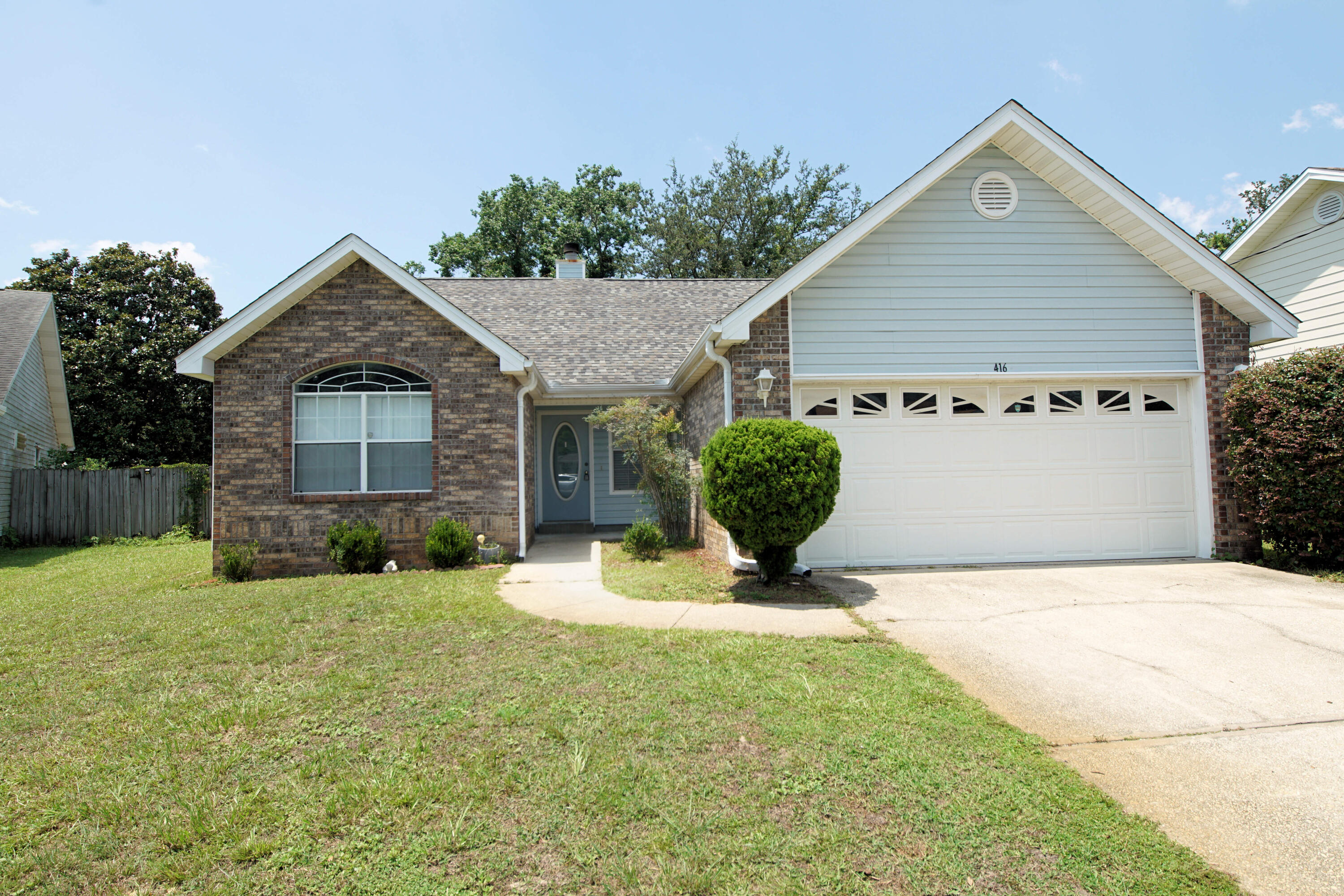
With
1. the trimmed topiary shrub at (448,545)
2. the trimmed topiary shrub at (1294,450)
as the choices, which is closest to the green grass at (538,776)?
the trimmed topiary shrub at (448,545)

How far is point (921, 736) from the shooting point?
3.64 metres

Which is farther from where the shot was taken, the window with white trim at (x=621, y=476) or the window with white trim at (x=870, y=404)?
the window with white trim at (x=621, y=476)

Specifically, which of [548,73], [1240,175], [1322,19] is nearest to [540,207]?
[548,73]

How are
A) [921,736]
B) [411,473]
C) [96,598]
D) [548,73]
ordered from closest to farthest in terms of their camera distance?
[921,736] → [96,598] → [411,473] → [548,73]

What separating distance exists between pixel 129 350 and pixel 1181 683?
29.7m

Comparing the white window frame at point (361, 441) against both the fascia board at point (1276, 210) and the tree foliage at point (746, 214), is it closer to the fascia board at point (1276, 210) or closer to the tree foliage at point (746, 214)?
the fascia board at point (1276, 210)

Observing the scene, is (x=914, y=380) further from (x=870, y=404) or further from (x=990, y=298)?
(x=990, y=298)

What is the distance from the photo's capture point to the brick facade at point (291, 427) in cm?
966

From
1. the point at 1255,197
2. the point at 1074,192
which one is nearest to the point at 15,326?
the point at 1074,192

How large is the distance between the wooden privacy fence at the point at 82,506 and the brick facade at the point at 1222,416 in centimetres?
1965

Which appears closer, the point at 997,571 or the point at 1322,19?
the point at 997,571

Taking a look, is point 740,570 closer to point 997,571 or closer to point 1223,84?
point 997,571

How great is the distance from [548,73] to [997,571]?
35.2ft

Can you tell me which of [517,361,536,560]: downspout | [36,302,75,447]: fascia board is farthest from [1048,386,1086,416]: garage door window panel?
[36,302,75,447]: fascia board
